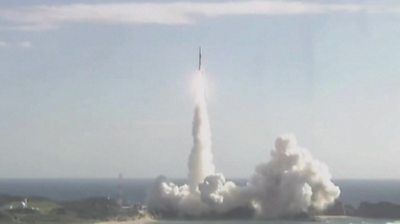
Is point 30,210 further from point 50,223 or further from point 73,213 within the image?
point 50,223

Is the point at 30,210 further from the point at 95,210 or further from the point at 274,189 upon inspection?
the point at 274,189

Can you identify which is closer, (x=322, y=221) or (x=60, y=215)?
(x=60, y=215)

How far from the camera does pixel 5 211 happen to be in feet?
598

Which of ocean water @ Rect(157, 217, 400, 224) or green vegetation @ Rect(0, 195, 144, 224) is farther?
ocean water @ Rect(157, 217, 400, 224)

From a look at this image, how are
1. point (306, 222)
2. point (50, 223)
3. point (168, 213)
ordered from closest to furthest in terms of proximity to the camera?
point (50, 223), point (306, 222), point (168, 213)

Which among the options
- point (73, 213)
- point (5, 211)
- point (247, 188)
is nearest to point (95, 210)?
point (73, 213)

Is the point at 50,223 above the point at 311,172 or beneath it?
beneath

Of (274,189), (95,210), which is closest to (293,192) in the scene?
(274,189)

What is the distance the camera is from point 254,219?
186250 millimetres

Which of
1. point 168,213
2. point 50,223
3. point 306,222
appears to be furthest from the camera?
point 168,213

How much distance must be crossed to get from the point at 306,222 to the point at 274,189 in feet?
40.1

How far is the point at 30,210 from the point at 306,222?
5748 centimetres

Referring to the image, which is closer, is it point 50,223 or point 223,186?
point 50,223

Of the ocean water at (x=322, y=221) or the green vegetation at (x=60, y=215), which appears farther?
the ocean water at (x=322, y=221)
